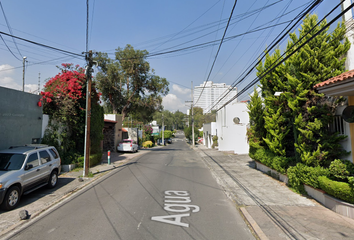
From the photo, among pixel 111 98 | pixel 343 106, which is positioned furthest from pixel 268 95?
pixel 111 98

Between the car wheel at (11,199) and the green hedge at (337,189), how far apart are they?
914cm

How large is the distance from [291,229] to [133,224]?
12.3 feet

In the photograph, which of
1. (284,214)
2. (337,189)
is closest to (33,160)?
(284,214)

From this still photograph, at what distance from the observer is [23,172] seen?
23.4ft

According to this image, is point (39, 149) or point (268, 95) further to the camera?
point (268, 95)

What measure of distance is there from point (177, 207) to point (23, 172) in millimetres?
4959

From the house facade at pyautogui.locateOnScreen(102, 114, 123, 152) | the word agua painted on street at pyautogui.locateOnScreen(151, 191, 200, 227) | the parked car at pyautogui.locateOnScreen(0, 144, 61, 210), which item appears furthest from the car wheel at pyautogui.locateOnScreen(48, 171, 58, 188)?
the house facade at pyautogui.locateOnScreen(102, 114, 123, 152)

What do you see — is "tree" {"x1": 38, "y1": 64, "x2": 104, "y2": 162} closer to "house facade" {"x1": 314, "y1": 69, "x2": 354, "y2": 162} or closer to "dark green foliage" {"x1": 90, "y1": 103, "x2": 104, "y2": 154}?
"dark green foliage" {"x1": 90, "y1": 103, "x2": 104, "y2": 154}

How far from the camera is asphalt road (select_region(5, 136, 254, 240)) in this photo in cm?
502

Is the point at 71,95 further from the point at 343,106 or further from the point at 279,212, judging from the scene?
the point at 343,106

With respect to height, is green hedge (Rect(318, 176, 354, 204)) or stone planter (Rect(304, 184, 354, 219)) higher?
green hedge (Rect(318, 176, 354, 204))

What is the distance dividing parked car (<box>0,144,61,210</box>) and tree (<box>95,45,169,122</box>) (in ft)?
70.3

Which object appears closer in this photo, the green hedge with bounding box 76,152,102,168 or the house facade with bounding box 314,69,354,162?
the house facade with bounding box 314,69,354,162

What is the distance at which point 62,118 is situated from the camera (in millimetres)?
12875
